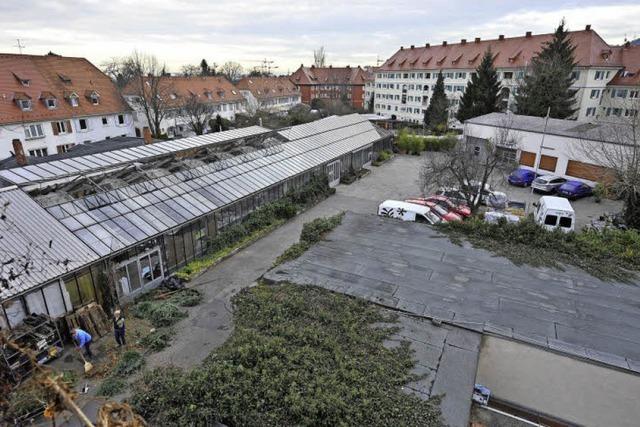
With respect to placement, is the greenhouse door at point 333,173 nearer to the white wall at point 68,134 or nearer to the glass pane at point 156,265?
the glass pane at point 156,265

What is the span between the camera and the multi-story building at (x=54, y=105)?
3117cm

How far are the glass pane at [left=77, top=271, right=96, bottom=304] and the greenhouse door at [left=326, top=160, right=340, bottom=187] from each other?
1859cm

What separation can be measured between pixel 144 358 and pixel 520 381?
32.8ft

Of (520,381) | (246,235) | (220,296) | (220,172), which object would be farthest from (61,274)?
(520,381)

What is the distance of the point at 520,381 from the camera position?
7.80m

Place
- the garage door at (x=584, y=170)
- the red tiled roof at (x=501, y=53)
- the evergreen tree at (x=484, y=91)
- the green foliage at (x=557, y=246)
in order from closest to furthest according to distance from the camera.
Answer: the green foliage at (x=557, y=246), the garage door at (x=584, y=170), the evergreen tree at (x=484, y=91), the red tiled roof at (x=501, y=53)

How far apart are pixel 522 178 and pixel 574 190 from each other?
3993 millimetres

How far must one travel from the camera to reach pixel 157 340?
11422 millimetres

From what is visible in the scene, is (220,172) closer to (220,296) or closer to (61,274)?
(220,296)

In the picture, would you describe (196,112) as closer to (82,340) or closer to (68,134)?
(68,134)

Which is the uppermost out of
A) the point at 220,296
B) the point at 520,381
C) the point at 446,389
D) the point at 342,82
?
the point at 342,82

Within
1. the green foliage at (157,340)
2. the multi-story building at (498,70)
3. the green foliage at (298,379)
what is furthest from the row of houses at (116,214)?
the multi-story building at (498,70)

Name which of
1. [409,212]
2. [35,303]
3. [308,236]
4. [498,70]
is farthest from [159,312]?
[498,70]

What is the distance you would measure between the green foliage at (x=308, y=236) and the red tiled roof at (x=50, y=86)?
3129 centimetres
